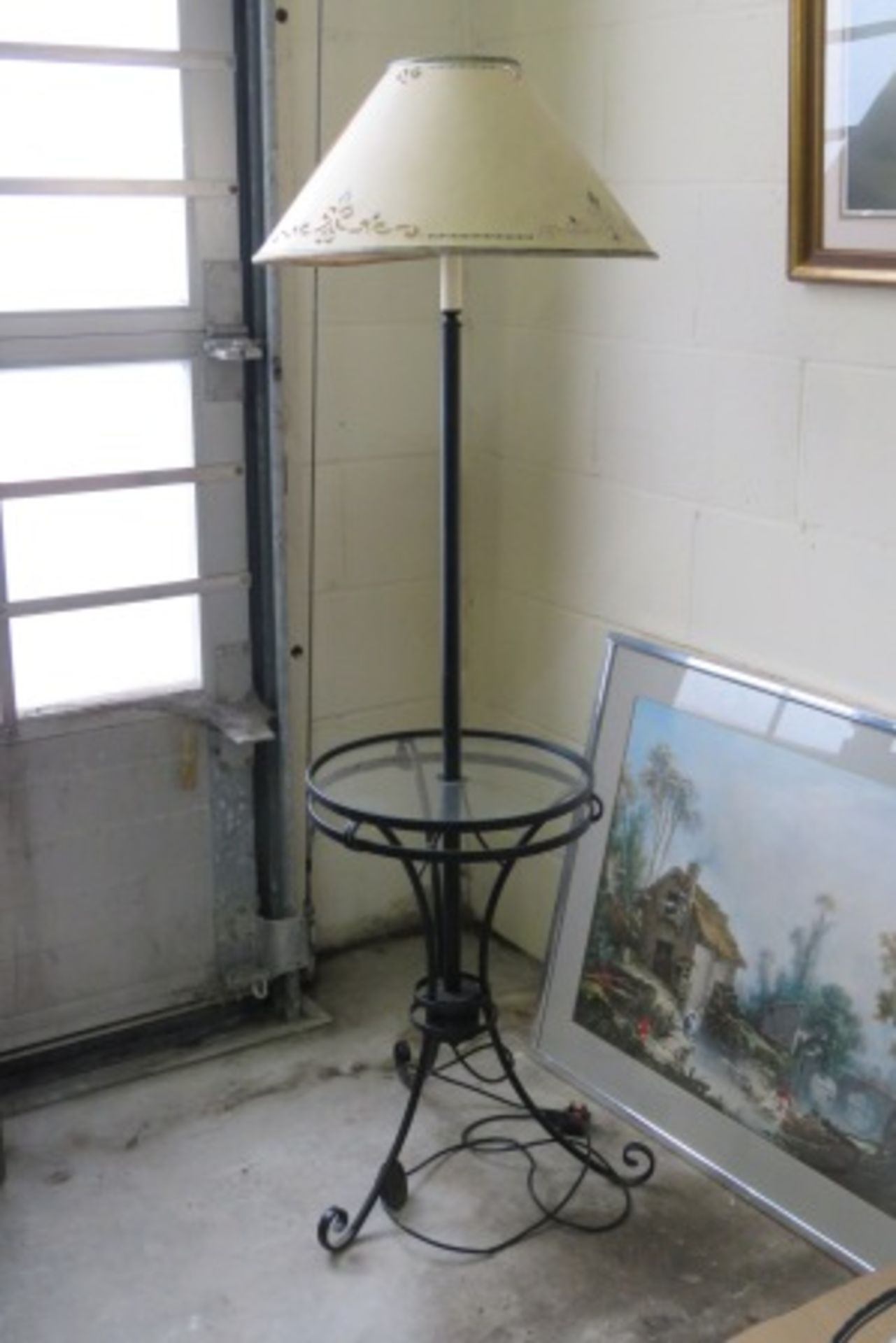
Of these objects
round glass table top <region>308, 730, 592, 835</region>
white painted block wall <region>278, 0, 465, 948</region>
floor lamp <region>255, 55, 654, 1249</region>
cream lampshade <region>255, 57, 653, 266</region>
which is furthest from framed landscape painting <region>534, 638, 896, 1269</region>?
cream lampshade <region>255, 57, 653, 266</region>

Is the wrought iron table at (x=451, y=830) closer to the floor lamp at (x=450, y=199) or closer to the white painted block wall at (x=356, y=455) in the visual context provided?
the floor lamp at (x=450, y=199)

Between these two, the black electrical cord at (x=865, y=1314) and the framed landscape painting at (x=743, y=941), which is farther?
the framed landscape painting at (x=743, y=941)

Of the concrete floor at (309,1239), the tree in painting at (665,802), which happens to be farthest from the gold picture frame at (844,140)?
the concrete floor at (309,1239)

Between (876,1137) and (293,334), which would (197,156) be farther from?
(876,1137)

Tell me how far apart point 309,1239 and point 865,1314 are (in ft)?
3.18

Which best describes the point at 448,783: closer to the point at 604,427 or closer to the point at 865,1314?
the point at 604,427

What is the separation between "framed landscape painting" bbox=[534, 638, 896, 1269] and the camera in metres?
2.24

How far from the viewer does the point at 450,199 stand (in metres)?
1.92

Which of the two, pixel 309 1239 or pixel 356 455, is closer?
pixel 309 1239

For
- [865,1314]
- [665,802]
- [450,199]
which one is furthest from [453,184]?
[865,1314]

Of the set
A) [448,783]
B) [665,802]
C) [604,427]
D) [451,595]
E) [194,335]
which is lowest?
[665,802]

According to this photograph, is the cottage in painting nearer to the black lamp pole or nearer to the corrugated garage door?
the black lamp pole

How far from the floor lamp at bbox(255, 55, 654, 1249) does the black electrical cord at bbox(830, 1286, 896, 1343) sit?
29.0 inches

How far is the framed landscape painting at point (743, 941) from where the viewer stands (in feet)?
7.36
